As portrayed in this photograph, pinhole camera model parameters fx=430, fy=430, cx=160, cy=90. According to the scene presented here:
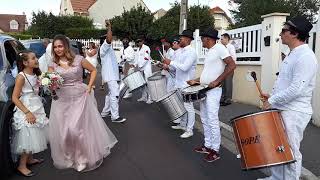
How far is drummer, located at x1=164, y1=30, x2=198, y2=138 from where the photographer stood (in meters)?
7.59

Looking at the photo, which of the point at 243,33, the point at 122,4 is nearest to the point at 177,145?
the point at 243,33

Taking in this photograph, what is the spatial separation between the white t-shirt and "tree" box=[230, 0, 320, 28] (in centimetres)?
2797

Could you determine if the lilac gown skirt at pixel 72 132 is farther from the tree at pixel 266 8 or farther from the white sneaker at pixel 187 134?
the tree at pixel 266 8

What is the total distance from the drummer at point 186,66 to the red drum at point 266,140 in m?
3.25

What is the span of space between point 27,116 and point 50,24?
37.7m

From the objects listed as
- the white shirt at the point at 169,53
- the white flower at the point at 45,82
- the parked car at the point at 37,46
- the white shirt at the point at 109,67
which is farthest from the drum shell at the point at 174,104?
the parked car at the point at 37,46

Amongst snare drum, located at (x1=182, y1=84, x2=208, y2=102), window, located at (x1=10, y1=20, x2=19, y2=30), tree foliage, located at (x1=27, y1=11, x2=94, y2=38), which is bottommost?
snare drum, located at (x1=182, y1=84, x2=208, y2=102)

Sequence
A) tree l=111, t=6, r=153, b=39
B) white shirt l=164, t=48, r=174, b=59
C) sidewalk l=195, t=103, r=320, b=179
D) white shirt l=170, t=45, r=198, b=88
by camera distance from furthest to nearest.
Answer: tree l=111, t=6, r=153, b=39 < white shirt l=164, t=48, r=174, b=59 < white shirt l=170, t=45, r=198, b=88 < sidewalk l=195, t=103, r=320, b=179

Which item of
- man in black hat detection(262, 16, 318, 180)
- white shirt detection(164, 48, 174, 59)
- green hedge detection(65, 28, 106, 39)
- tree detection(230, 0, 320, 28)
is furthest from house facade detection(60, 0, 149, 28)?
man in black hat detection(262, 16, 318, 180)

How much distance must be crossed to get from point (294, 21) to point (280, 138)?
3.96 feet

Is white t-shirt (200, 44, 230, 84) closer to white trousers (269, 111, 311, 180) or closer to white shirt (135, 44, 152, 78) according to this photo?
white trousers (269, 111, 311, 180)

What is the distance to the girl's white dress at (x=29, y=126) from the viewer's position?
18.5 feet

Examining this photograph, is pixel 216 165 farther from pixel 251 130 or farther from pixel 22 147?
pixel 22 147

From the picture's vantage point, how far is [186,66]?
757 cm
